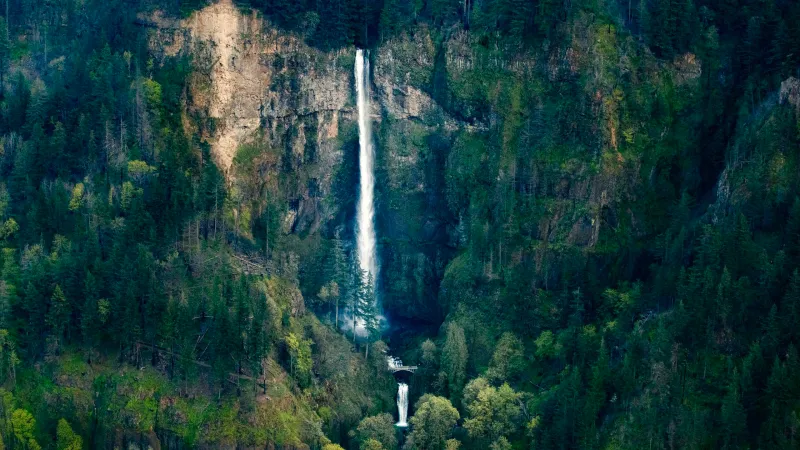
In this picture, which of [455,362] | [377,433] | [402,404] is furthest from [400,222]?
[377,433]

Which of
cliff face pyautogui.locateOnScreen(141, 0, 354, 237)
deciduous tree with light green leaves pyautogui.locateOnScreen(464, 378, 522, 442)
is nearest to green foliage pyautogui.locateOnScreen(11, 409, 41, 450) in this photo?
cliff face pyautogui.locateOnScreen(141, 0, 354, 237)

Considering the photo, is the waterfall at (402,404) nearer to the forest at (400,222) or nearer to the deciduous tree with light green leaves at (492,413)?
the forest at (400,222)

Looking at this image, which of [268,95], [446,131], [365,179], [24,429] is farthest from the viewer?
[365,179]

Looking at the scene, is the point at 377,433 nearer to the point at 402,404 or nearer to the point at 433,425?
the point at 433,425

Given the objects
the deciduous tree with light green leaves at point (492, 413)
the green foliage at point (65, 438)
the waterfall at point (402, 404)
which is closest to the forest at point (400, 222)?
the green foliage at point (65, 438)

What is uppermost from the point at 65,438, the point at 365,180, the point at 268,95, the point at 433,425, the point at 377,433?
the point at 268,95

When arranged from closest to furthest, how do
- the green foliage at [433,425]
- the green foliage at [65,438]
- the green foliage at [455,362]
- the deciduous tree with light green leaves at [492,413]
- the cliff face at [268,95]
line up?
the green foliage at [65,438] < the deciduous tree with light green leaves at [492,413] < the green foliage at [433,425] < the green foliage at [455,362] < the cliff face at [268,95]
